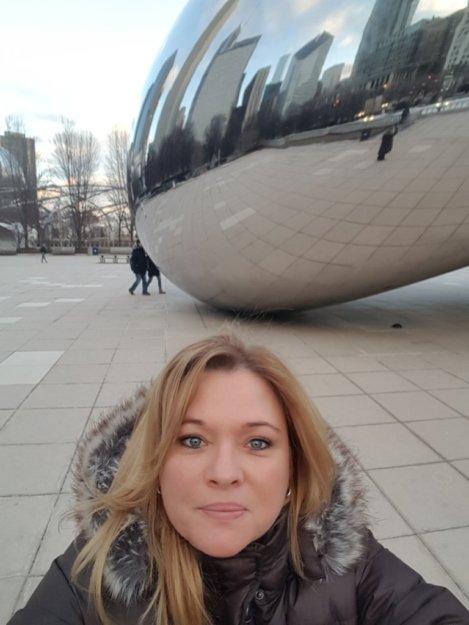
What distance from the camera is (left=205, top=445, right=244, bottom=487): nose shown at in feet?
3.46

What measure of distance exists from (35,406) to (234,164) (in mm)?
3645

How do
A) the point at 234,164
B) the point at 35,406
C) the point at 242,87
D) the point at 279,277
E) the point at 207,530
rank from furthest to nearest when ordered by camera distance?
the point at 279,277, the point at 234,164, the point at 242,87, the point at 35,406, the point at 207,530

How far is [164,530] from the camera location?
3.86ft

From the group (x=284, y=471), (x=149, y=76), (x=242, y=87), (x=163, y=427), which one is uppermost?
(x=149, y=76)

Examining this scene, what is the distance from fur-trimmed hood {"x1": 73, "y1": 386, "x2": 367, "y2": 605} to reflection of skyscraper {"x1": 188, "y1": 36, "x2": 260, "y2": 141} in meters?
4.75

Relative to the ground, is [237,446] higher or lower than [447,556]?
higher

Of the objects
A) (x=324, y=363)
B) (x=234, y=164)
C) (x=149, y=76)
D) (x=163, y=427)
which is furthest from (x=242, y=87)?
(x=163, y=427)

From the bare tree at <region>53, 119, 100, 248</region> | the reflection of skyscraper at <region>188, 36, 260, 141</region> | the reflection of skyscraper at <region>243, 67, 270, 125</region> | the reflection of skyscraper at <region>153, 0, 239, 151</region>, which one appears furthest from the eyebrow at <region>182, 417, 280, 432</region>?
the bare tree at <region>53, 119, 100, 248</region>

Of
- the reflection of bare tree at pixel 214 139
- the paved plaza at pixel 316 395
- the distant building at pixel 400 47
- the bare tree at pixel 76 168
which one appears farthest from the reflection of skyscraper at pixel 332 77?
the bare tree at pixel 76 168

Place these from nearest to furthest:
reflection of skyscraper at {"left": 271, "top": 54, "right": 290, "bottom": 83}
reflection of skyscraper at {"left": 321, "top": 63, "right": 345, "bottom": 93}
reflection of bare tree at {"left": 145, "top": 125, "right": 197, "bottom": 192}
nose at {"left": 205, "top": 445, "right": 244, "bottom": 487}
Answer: nose at {"left": 205, "top": 445, "right": 244, "bottom": 487}
reflection of skyscraper at {"left": 321, "top": 63, "right": 345, "bottom": 93}
reflection of skyscraper at {"left": 271, "top": 54, "right": 290, "bottom": 83}
reflection of bare tree at {"left": 145, "top": 125, "right": 197, "bottom": 192}

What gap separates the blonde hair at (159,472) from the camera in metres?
1.14

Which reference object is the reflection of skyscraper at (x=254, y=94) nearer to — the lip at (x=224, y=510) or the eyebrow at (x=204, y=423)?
the eyebrow at (x=204, y=423)

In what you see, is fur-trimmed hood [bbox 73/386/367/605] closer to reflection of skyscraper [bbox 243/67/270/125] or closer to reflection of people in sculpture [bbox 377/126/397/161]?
reflection of people in sculpture [bbox 377/126/397/161]

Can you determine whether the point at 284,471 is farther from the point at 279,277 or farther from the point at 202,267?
the point at 202,267
